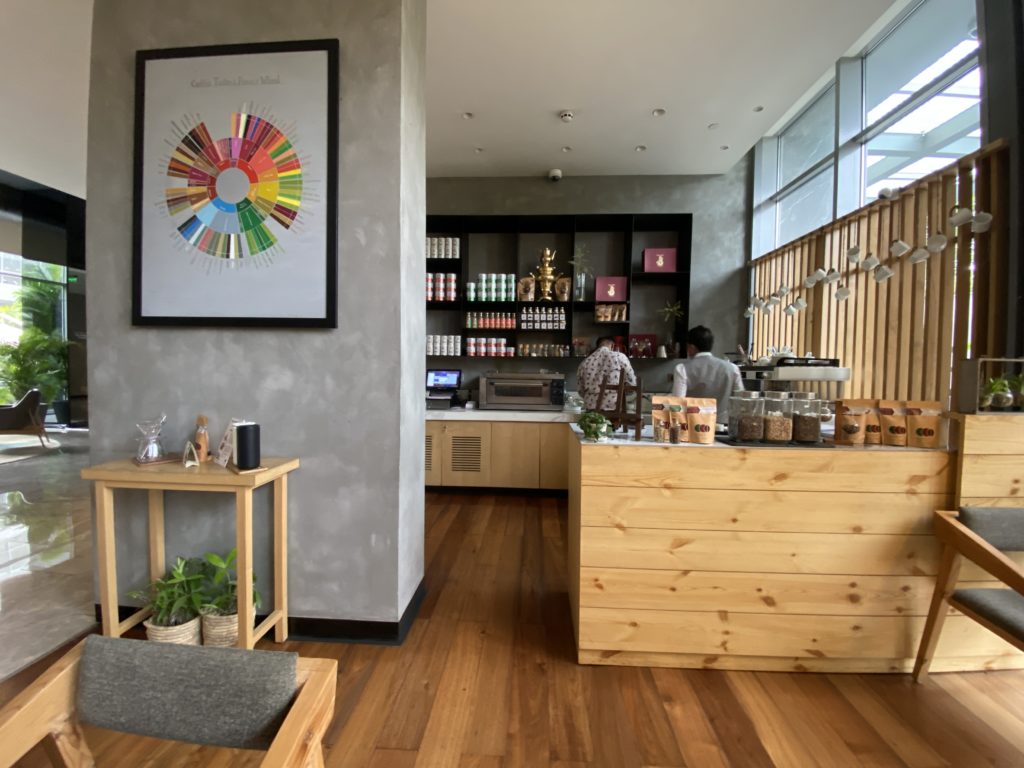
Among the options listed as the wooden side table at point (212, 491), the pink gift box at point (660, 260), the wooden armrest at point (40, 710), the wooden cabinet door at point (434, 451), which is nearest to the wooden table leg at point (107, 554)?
the wooden side table at point (212, 491)

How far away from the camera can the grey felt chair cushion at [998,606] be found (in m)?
1.59

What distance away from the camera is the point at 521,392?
474cm

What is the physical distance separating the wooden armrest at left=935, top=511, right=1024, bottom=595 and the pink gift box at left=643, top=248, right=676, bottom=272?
3.78m

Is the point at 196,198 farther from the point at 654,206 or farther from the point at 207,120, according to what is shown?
the point at 654,206

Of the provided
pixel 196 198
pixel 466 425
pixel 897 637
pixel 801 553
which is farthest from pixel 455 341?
pixel 897 637

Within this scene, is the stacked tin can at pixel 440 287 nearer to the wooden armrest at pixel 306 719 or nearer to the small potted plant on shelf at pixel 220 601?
the small potted plant on shelf at pixel 220 601

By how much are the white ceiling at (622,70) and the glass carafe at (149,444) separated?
2856 mm

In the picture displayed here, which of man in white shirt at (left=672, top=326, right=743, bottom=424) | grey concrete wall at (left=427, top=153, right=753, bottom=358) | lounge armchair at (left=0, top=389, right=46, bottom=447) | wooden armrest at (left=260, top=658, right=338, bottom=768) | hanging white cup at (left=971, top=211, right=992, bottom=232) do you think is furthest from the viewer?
lounge armchair at (left=0, top=389, right=46, bottom=447)

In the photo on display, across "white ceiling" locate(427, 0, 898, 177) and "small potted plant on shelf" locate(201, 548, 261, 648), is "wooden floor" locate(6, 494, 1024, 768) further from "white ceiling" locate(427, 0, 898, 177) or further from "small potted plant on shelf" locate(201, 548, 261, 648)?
"white ceiling" locate(427, 0, 898, 177)

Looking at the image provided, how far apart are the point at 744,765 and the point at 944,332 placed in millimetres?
2840

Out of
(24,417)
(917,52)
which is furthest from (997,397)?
(24,417)

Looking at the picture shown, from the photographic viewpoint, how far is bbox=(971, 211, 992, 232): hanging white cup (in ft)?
7.82

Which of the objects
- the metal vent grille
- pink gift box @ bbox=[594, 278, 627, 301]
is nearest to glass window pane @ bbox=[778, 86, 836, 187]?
pink gift box @ bbox=[594, 278, 627, 301]

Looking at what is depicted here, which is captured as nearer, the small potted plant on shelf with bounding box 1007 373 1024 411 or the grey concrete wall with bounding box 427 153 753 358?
the small potted plant on shelf with bounding box 1007 373 1024 411
